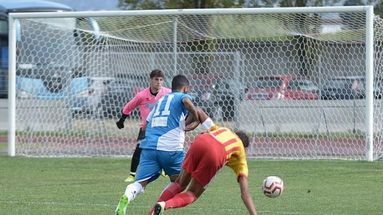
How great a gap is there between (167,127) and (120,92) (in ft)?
39.8

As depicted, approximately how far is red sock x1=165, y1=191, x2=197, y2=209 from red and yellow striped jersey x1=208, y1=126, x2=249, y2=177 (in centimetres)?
54

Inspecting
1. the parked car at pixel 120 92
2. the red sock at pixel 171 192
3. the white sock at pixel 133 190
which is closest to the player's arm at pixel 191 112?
the red sock at pixel 171 192

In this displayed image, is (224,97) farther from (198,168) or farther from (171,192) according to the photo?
(198,168)

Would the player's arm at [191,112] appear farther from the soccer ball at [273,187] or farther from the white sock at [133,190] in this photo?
the soccer ball at [273,187]

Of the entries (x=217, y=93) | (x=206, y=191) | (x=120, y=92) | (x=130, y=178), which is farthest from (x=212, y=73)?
(x=206, y=191)

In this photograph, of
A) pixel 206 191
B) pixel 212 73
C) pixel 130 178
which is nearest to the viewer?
pixel 206 191

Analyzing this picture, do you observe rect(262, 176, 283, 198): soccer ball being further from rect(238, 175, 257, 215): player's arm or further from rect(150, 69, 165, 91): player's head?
rect(150, 69, 165, 91): player's head

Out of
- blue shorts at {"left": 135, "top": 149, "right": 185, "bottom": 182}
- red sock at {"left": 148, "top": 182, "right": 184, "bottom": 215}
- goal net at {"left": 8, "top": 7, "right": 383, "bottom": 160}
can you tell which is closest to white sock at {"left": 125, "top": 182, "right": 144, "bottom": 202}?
blue shorts at {"left": 135, "top": 149, "right": 185, "bottom": 182}

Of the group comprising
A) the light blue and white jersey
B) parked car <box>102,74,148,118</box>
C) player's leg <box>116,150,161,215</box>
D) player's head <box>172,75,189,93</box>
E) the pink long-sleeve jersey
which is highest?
player's head <box>172,75,189,93</box>

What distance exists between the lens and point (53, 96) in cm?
2295

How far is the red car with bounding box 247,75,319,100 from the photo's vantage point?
2153 cm

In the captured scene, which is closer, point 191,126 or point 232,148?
point 232,148

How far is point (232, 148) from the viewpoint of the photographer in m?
9.98

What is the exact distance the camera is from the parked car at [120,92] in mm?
22609
